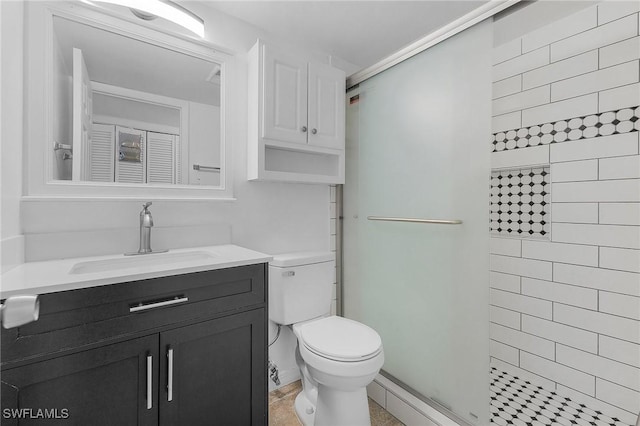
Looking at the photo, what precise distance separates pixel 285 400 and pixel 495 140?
2178mm

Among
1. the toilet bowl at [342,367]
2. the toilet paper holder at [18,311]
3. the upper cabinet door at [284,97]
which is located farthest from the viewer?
the upper cabinet door at [284,97]

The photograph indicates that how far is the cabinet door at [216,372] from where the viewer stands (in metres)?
1.04

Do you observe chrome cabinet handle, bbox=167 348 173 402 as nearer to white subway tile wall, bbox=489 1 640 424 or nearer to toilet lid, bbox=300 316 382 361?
toilet lid, bbox=300 316 382 361

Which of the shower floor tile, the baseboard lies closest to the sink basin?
the baseboard

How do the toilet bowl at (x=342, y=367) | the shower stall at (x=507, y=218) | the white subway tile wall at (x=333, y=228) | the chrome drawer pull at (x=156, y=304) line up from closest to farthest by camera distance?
the chrome drawer pull at (x=156, y=304)
the toilet bowl at (x=342, y=367)
the shower stall at (x=507, y=218)
the white subway tile wall at (x=333, y=228)

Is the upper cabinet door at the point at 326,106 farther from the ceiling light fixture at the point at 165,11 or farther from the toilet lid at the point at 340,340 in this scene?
the toilet lid at the point at 340,340

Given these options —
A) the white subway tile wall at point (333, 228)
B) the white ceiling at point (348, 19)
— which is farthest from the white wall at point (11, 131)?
the white subway tile wall at point (333, 228)

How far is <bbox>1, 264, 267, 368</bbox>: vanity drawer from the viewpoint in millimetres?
822

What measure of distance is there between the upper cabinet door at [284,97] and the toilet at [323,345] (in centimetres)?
71

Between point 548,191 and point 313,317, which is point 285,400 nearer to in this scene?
point 313,317

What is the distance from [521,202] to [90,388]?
236cm

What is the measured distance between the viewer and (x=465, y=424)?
1.33 metres

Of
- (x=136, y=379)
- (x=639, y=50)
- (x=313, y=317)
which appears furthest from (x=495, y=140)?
(x=136, y=379)

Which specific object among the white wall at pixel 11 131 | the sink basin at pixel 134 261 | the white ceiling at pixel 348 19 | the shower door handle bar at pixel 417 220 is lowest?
the sink basin at pixel 134 261
